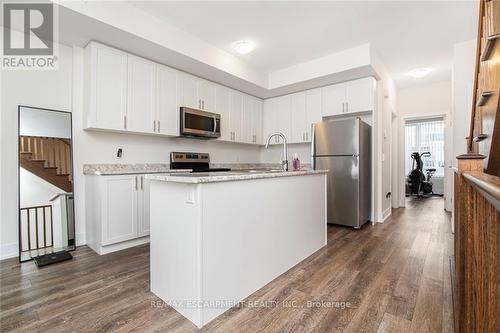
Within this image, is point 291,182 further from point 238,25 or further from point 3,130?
point 3,130

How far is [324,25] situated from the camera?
2.93 m

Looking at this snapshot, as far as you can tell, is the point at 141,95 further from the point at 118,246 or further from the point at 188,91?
the point at 118,246

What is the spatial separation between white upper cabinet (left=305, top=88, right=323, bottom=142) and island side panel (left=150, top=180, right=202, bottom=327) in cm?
331

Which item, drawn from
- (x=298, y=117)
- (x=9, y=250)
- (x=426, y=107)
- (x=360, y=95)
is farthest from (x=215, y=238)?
(x=426, y=107)

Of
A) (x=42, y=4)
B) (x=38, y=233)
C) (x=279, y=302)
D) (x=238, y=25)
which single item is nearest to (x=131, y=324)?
(x=279, y=302)

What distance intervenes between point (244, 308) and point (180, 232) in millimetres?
672

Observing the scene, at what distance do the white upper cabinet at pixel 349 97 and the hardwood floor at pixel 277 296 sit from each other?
2.19 meters

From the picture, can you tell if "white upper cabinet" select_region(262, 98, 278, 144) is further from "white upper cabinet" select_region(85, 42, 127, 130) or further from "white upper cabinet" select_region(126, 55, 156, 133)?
"white upper cabinet" select_region(85, 42, 127, 130)

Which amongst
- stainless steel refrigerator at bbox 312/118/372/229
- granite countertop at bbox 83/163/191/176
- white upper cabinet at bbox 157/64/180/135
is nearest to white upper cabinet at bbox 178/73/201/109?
white upper cabinet at bbox 157/64/180/135

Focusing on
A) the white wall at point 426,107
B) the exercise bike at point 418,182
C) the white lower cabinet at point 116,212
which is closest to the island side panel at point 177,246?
the white lower cabinet at point 116,212

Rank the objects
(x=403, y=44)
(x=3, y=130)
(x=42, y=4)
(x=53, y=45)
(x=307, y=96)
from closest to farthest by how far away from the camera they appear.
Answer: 1. (x=42, y=4)
2. (x=3, y=130)
3. (x=53, y=45)
4. (x=403, y=44)
5. (x=307, y=96)

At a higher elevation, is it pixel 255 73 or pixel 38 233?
pixel 255 73

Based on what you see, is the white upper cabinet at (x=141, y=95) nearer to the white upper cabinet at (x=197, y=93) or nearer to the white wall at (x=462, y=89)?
the white upper cabinet at (x=197, y=93)

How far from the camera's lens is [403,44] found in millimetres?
3424
